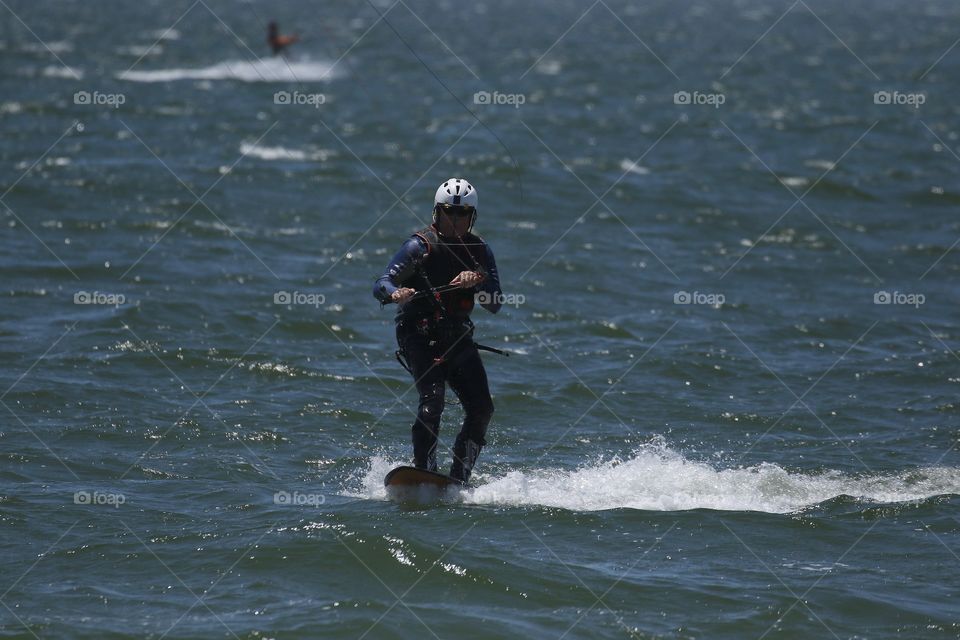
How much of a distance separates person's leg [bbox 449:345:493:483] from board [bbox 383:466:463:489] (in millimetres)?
287

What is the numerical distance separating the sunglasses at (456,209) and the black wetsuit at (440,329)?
253mm

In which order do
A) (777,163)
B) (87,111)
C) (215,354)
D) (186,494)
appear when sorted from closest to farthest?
1. (186,494)
2. (215,354)
3. (777,163)
4. (87,111)

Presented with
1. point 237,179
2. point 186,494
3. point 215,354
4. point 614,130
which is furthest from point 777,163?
point 186,494

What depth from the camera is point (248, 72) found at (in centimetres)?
4894

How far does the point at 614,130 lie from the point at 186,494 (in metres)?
26.9

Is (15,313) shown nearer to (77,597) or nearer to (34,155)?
(77,597)

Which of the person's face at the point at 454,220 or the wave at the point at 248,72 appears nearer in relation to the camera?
the person's face at the point at 454,220

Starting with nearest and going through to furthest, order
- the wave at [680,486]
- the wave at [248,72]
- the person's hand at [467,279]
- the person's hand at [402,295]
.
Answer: the person's hand at [402,295], the person's hand at [467,279], the wave at [680,486], the wave at [248,72]

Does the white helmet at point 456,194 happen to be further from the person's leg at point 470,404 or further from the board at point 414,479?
the board at point 414,479

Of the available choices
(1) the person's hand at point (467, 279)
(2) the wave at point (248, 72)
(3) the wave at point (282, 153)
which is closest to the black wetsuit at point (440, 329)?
(1) the person's hand at point (467, 279)

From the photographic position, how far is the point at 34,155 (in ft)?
92.1

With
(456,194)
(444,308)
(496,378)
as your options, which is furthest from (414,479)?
(496,378)

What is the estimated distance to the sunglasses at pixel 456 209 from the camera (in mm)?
11062

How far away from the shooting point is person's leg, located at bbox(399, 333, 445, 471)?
1127 cm
